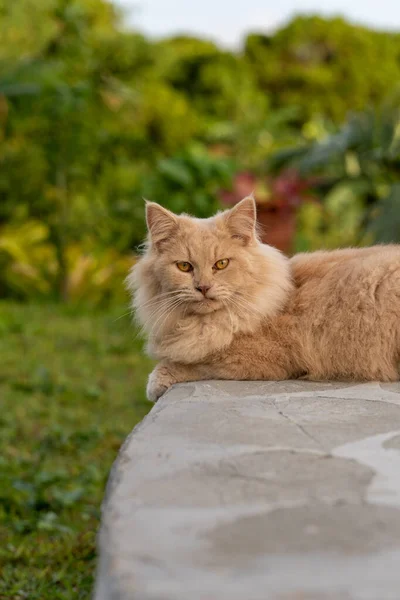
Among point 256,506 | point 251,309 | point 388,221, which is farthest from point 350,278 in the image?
point 388,221

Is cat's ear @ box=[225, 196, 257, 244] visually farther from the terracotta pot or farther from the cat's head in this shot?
the terracotta pot

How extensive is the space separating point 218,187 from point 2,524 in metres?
5.56

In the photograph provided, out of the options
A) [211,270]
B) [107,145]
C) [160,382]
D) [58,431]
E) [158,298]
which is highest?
[107,145]

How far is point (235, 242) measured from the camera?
9.62 ft

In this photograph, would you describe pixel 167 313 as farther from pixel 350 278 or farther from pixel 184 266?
pixel 350 278

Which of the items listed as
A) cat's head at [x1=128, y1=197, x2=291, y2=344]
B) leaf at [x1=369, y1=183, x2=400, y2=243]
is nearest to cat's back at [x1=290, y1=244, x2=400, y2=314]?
cat's head at [x1=128, y1=197, x2=291, y2=344]

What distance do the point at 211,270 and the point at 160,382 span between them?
0.48m

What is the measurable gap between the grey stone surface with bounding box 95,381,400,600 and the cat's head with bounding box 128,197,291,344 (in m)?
0.53

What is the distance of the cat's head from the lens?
9.33 ft

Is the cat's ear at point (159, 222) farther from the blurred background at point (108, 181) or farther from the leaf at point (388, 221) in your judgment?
the leaf at point (388, 221)

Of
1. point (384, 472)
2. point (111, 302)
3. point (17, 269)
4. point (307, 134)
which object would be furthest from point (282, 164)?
point (384, 472)

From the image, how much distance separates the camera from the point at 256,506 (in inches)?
64.2

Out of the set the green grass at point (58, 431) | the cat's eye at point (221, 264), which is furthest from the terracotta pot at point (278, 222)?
the cat's eye at point (221, 264)

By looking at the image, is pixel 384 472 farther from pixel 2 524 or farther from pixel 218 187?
pixel 218 187
